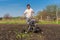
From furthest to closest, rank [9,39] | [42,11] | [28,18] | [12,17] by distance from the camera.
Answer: [42,11] < [12,17] < [28,18] < [9,39]

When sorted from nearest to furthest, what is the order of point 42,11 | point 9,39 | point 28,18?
point 9,39 < point 28,18 < point 42,11

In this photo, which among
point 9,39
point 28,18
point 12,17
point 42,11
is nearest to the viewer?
point 9,39

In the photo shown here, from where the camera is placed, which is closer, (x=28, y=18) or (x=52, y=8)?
(x=28, y=18)

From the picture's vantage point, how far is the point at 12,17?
101 ft

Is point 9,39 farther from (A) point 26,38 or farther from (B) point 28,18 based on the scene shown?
(B) point 28,18

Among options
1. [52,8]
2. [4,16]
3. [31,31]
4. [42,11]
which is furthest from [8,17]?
[31,31]

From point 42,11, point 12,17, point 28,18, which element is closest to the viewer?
point 28,18

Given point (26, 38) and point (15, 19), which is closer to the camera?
point (26, 38)

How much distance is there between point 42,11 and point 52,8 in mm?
2678

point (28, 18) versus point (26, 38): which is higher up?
point (28, 18)

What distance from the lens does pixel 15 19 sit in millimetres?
31047

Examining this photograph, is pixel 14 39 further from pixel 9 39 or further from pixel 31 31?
pixel 31 31

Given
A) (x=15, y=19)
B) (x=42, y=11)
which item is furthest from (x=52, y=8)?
(x=15, y=19)

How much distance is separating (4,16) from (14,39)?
70.3ft
